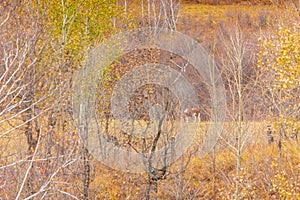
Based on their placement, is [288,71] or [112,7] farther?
[112,7]

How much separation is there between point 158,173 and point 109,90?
2.84 metres

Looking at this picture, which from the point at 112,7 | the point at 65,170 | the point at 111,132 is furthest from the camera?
the point at 112,7

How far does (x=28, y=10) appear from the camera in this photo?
1140cm

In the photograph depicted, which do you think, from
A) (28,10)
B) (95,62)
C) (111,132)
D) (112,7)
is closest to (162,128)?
(111,132)

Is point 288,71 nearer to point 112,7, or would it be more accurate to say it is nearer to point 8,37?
point 8,37

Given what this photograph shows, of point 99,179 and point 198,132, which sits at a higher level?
point 198,132

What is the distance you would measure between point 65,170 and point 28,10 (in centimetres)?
409

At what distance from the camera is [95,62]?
41.3ft

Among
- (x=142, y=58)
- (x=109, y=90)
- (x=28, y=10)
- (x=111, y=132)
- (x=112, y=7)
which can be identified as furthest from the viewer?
(x=112, y=7)

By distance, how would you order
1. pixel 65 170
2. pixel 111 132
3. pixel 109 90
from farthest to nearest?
pixel 109 90 < pixel 111 132 < pixel 65 170

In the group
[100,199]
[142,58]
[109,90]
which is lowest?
[100,199]

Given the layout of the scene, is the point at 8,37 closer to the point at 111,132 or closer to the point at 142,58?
the point at 111,132

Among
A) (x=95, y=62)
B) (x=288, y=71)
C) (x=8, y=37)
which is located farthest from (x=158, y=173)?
(x=288, y=71)

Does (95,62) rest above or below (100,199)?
above
